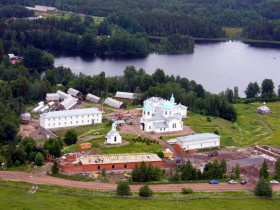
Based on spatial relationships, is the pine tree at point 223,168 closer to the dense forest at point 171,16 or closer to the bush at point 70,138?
the bush at point 70,138

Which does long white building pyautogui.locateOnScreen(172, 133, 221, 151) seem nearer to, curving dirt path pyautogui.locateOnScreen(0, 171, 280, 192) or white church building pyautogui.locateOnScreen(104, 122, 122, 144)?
white church building pyautogui.locateOnScreen(104, 122, 122, 144)

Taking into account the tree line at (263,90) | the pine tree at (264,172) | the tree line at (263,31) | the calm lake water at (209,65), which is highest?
the tree line at (263,31)

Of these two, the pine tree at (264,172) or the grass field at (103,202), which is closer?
the grass field at (103,202)

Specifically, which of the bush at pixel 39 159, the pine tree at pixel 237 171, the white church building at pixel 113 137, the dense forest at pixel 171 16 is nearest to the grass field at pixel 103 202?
the pine tree at pixel 237 171

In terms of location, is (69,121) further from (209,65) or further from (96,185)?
(209,65)

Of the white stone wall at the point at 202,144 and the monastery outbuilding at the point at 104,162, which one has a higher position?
the white stone wall at the point at 202,144

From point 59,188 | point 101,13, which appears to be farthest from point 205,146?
point 101,13

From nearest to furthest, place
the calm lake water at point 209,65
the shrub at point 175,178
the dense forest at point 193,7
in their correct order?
1. the shrub at point 175,178
2. the calm lake water at point 209,65
3. the dense forest at point 193,7

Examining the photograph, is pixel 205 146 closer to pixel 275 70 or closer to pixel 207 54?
pixel 275 70
